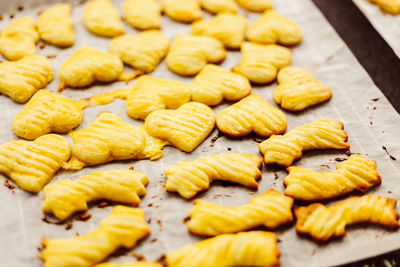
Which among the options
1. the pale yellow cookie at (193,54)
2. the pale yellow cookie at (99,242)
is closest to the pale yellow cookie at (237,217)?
the pale yellow cookie at (99,242)

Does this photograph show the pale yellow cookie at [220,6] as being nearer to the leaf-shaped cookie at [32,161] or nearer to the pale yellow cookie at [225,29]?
the pale yellow cookie at [225,29]

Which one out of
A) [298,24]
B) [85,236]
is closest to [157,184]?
[85,236]

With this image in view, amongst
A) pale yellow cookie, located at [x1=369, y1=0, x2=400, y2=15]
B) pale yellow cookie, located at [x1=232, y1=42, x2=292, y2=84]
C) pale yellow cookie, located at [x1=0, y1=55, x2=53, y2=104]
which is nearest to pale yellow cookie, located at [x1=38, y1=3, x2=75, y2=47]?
pale yellow cookie, located at [x1=0, y1=55, x2=53, y2=104]

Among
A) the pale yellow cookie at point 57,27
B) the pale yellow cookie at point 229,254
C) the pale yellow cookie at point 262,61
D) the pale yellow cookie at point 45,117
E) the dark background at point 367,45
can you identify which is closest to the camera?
the pale yellow cookie at point 229,254

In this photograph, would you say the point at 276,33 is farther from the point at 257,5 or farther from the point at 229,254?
the point at 229,254

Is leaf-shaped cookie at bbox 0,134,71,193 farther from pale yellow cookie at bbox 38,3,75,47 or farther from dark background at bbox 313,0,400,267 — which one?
dark background at bbox 313,0,400,267
